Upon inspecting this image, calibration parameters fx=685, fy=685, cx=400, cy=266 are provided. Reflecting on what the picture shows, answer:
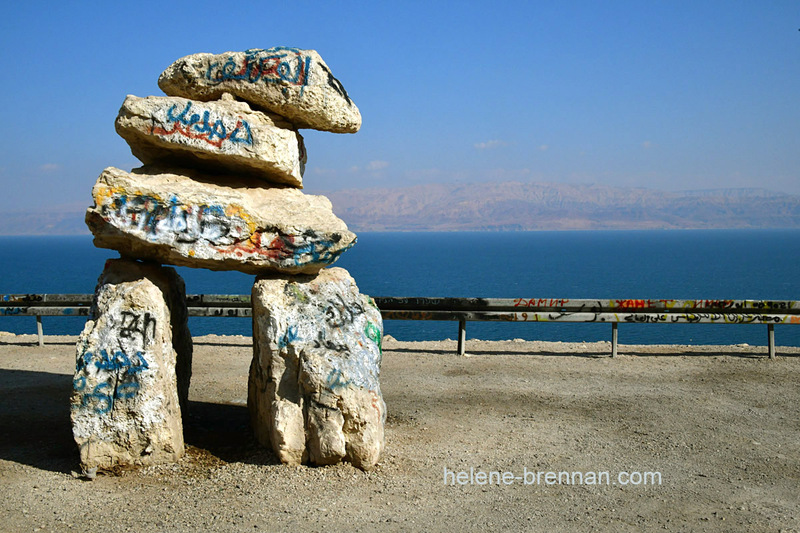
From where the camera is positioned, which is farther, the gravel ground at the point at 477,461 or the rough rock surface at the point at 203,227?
the rough rock surface at the point at 203,227

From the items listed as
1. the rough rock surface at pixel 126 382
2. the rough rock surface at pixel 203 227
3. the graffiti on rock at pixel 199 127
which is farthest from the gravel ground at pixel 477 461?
the graffiti on rock at pixel 199 127

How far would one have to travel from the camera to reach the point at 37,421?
8.02 m

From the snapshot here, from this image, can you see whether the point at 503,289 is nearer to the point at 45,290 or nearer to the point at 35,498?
the point at 45,290

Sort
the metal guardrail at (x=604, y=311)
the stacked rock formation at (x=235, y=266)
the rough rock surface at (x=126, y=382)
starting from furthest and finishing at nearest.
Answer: the metal guardrail at (x=604, y=311) < the stacked rock formation at (x=235, y=266) < the rough rock surface at (x=126, y=382)

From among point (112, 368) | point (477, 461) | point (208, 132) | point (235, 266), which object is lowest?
point (477, 461)

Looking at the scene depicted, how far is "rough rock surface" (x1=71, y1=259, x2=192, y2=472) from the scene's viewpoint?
649 centimetres

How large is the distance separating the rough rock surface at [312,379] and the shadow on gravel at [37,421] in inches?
79.0

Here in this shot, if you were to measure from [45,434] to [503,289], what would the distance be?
134 ft

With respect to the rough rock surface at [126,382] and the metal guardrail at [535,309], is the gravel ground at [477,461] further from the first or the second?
the metal guardrail at [535,309]

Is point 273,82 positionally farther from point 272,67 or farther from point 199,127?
point 199,127

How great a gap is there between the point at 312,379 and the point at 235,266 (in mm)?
1466

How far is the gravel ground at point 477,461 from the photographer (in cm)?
564

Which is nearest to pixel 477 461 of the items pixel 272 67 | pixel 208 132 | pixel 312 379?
pixel 312 379

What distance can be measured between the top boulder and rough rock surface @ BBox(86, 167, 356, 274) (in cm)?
110
